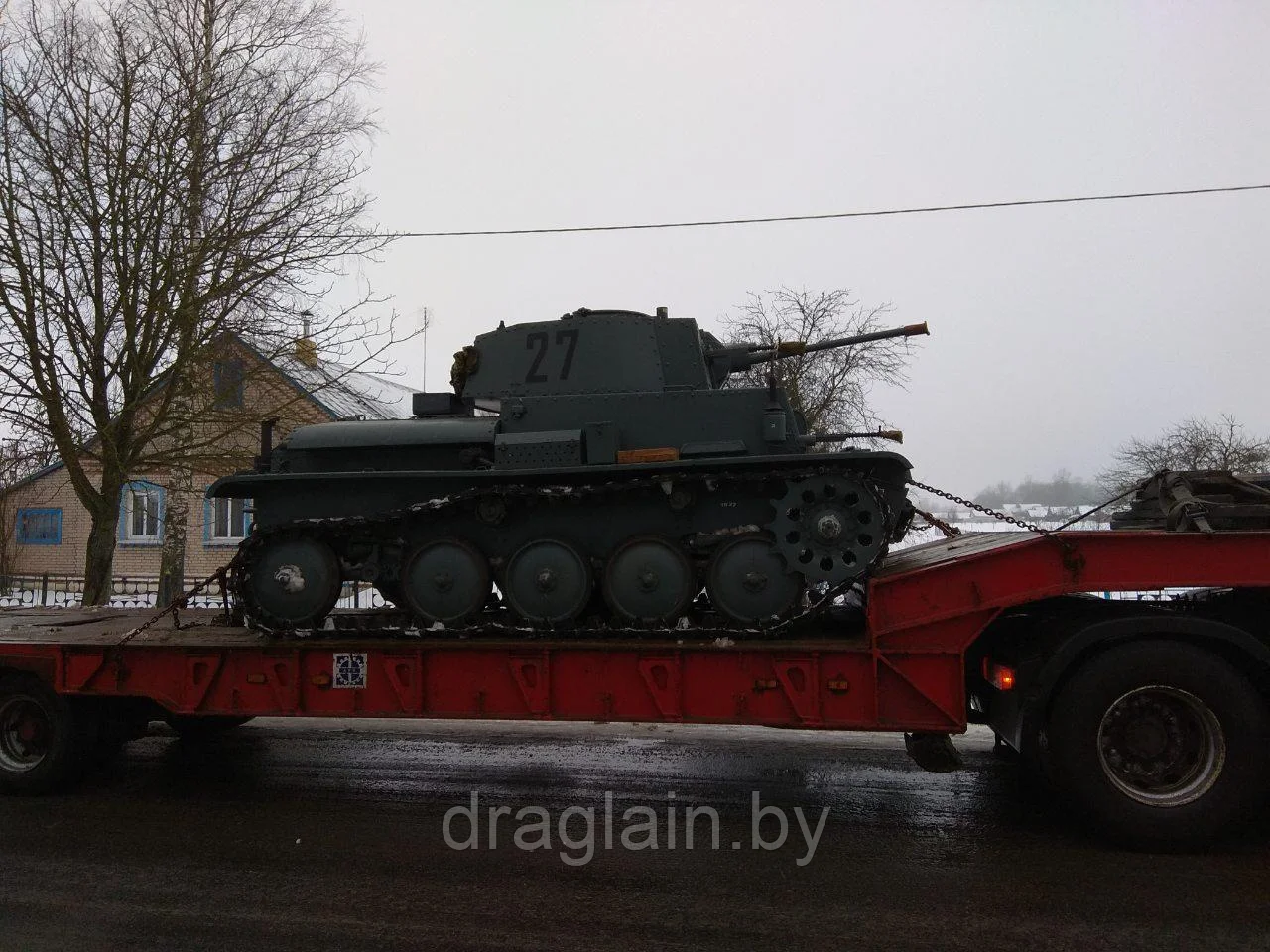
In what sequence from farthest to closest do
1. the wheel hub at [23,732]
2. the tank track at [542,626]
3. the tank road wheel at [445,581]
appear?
the wheel hub at [23,732], the tank road wheel at [445,581], the tank track at [542,626]

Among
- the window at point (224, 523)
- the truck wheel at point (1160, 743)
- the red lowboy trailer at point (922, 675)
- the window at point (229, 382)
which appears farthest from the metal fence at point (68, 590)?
the truck wheel at point (1160, 743)

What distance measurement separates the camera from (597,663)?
20.3 feet

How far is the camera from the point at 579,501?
6.79 meters

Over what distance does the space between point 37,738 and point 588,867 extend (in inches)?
191

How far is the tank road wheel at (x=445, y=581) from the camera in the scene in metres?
6.75

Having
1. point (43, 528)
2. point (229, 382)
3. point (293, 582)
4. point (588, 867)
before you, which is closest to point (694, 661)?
point (588, 867)

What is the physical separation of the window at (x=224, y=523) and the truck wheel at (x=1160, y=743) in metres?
22.9

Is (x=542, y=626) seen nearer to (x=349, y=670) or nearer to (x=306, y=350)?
(x=349, y=670)

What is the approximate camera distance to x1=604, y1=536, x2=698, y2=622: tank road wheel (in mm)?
6480

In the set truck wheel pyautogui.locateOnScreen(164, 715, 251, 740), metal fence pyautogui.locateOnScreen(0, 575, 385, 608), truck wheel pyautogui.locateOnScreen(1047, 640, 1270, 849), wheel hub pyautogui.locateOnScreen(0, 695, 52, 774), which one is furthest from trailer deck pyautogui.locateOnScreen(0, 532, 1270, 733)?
metal fence pyautogui.locateOnScreen(0, 575, 385, 608)

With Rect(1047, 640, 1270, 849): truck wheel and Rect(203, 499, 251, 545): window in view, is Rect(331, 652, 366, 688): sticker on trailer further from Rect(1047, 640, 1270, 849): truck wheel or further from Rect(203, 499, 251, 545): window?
Rect(203, 499, 251, 545): window

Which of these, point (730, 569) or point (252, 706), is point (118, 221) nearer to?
point (252, 706)

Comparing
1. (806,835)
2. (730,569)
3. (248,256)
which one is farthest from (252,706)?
(248,256)

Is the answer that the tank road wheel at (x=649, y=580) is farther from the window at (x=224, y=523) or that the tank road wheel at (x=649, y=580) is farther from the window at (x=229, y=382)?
the window at (x=224, y=523)
